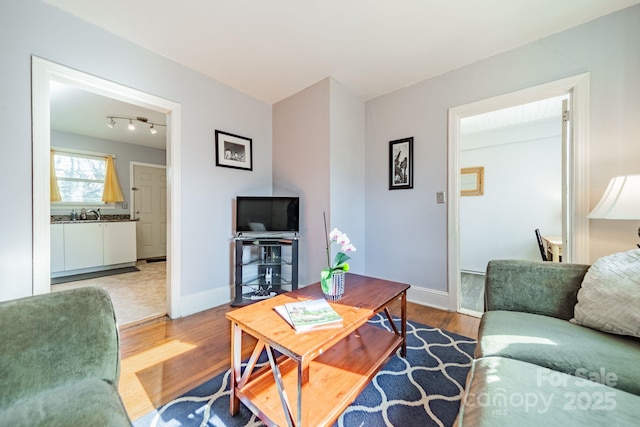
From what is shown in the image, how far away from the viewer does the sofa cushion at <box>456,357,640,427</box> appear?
68 centimetres

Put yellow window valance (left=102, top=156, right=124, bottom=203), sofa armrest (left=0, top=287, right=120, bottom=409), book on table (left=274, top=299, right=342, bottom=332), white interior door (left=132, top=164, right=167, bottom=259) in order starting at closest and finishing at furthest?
sofa armrest (left=0, top=287, right=120, bottom=409) < book on table (left=274, top=299, right=342, bottom=332) < yellow window valance (left=102, top=156, right=124, bottom=203) < white interior door (left=132, top=164, right=167, bottom=259)

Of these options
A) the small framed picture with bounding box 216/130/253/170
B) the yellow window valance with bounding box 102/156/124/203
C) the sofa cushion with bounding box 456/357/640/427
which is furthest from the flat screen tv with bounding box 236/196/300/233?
the yellow window valance with bounding box 102/156/124/203

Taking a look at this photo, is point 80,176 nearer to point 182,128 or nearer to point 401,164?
point 182,128

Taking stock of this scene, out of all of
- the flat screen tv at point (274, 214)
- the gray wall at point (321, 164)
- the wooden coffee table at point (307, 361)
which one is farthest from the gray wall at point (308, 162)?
the wooden coffee table at point (307, 361)

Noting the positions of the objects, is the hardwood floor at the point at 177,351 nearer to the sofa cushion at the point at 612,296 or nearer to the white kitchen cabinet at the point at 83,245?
the sofa cushion at the point at 612,296

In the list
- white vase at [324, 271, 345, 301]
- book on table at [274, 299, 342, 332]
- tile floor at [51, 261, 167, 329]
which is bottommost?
tile floor at [51, 261, 167, 329]

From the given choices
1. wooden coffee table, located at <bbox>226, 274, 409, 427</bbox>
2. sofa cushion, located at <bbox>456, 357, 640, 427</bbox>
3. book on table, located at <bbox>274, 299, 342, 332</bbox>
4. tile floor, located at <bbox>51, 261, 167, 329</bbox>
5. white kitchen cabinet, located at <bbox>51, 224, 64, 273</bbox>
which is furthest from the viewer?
white kitchen cabinet, located at <bbox>51, 224, 64, 273</bbox>

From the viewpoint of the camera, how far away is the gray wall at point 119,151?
13.3ft

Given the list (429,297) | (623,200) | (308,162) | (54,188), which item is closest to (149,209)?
(54,188)

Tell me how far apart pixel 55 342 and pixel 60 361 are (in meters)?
0.07

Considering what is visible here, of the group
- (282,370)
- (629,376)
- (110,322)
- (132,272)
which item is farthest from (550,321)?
(132,272)

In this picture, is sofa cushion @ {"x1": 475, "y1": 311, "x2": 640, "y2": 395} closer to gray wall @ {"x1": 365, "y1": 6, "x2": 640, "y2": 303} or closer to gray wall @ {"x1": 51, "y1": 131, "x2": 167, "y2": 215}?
gray wall @ {"x1": 365, "y1": 6, "x2": 640, "y2": 303}

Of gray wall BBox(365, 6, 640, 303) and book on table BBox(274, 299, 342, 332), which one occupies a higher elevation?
gray wall BBox(365, 6, 640, 303)

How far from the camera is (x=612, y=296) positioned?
1.08 meters
